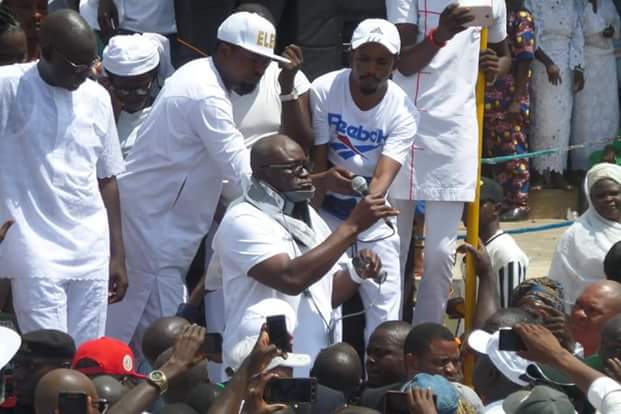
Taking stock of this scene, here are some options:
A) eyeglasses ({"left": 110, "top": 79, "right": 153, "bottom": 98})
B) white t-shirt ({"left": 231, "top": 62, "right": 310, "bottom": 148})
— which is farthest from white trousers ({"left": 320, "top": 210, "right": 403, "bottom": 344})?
eyeglasses ({"left": 110, "top": 79, "right": 153, "bottom": 98})

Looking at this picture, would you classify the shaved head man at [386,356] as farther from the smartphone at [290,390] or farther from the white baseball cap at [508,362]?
the smartphone at [290,390]

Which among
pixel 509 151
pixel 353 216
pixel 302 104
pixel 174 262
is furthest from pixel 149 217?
pixel 509 151

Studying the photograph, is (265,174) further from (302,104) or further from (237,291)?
(302,104)

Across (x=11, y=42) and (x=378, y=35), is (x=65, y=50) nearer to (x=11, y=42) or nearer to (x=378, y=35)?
(x=11, y=42)

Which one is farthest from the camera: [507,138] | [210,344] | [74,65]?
[507,138]

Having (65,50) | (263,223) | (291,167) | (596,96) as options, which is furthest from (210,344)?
(596,96)

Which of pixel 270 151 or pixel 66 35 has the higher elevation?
pixel 66 35

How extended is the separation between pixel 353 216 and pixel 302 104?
1.39 meters

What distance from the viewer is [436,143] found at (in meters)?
9.12

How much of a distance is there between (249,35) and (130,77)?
0.82 meters

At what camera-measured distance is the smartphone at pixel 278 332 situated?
6070 mm

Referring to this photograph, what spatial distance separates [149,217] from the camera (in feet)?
28.6

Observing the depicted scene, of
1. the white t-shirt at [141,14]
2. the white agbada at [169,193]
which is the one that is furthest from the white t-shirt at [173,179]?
the white t-shirt at [141,14]

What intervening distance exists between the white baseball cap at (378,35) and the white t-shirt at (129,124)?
45.1 inches
